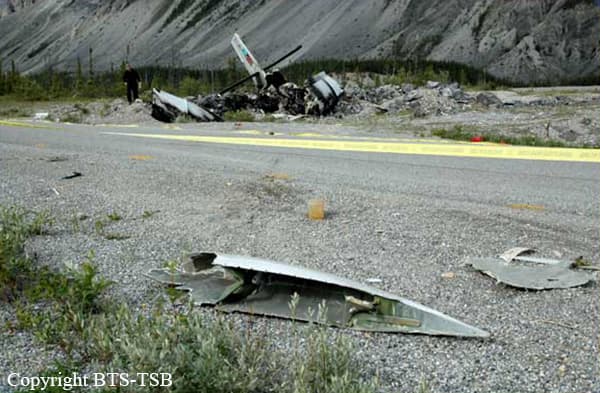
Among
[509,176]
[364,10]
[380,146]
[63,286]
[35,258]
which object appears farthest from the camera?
[364,10]

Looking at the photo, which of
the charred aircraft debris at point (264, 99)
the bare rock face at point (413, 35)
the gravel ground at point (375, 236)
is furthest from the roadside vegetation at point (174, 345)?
the bare rock face at point (413, 35)

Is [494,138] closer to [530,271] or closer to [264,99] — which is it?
[530,271]

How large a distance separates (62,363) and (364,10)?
15284 cm

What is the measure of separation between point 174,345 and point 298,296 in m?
0.81

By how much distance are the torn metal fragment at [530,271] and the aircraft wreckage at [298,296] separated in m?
0.81

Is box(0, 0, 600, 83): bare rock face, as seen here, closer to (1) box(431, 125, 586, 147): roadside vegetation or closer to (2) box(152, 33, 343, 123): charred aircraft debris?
(2) box(152, 33, 343, 123): charred aircraft debris

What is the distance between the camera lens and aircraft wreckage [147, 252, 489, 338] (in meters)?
2.84

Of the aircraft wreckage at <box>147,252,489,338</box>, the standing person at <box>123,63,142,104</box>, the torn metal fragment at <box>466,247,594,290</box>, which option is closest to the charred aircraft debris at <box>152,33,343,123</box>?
the standing person at <box>123,63,142,104</box>

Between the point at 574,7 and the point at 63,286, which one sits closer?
the point at 63,286

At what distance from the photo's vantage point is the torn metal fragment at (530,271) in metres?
3.38

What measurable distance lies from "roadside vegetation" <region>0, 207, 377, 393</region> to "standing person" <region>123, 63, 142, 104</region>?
2301 cm

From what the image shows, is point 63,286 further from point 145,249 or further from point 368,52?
point 368,52

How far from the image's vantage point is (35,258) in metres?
3.83

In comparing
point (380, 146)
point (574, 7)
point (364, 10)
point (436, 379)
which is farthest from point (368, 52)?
point (436, 379)
